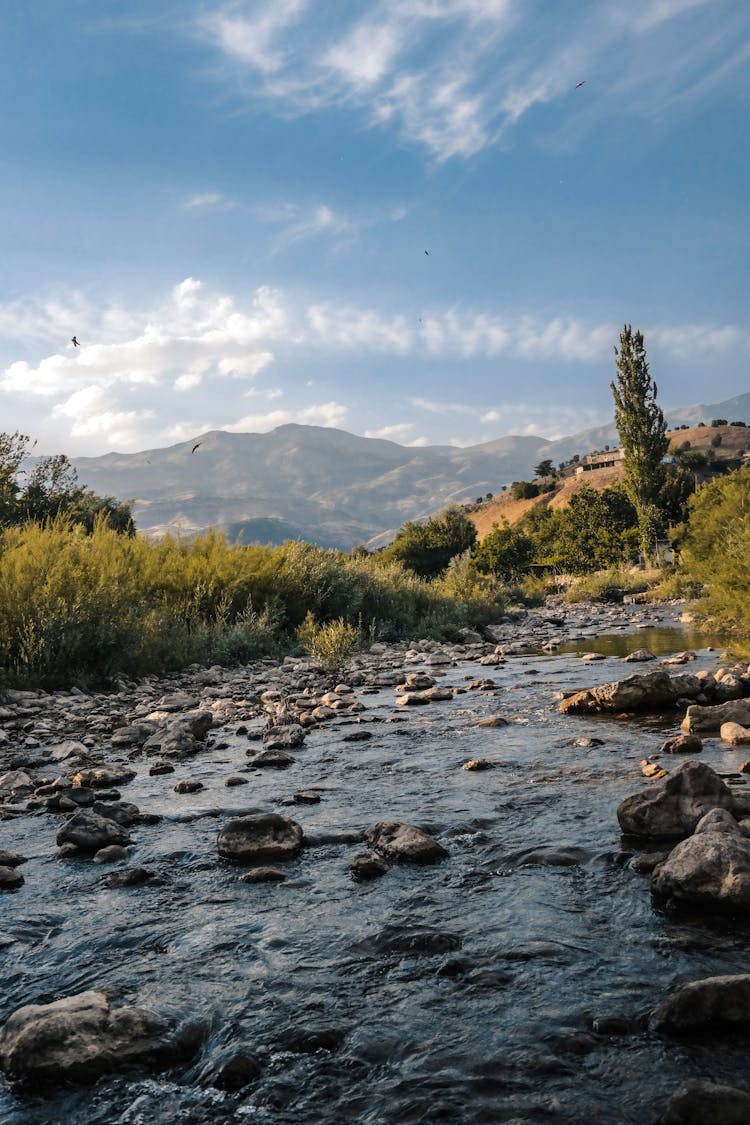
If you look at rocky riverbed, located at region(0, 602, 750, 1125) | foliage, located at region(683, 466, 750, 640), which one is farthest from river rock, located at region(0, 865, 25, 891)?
foliage, located at region(683, 466, 750, 640)

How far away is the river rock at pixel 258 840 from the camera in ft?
15.2

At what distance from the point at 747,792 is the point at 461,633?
1694 cm

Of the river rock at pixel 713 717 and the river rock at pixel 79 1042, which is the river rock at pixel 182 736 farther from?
the river rock at pixel 713 717

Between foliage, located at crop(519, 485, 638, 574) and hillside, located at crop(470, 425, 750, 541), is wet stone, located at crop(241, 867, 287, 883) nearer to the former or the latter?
foliage, located at crop(519, 485, 638, 574)

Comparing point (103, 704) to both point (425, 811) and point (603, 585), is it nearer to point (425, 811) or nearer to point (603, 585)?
point (425, 811)

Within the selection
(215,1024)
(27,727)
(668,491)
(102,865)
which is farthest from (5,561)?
(668,491)

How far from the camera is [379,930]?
11.8 feet

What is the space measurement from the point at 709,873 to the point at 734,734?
3862 mm

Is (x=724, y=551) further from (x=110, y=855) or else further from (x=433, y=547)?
(x=433, y=547)

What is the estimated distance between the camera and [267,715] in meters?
9.64

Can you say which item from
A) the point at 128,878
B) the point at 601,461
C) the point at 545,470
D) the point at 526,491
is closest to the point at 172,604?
the point at 128,878

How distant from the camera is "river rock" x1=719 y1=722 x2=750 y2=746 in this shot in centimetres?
699

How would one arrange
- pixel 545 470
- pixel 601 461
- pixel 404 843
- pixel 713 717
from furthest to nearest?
pixel 545 470
pixel 601 461
pixel 713 717
pixel 404 843

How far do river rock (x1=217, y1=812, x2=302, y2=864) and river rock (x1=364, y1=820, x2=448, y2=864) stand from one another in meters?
0.50
